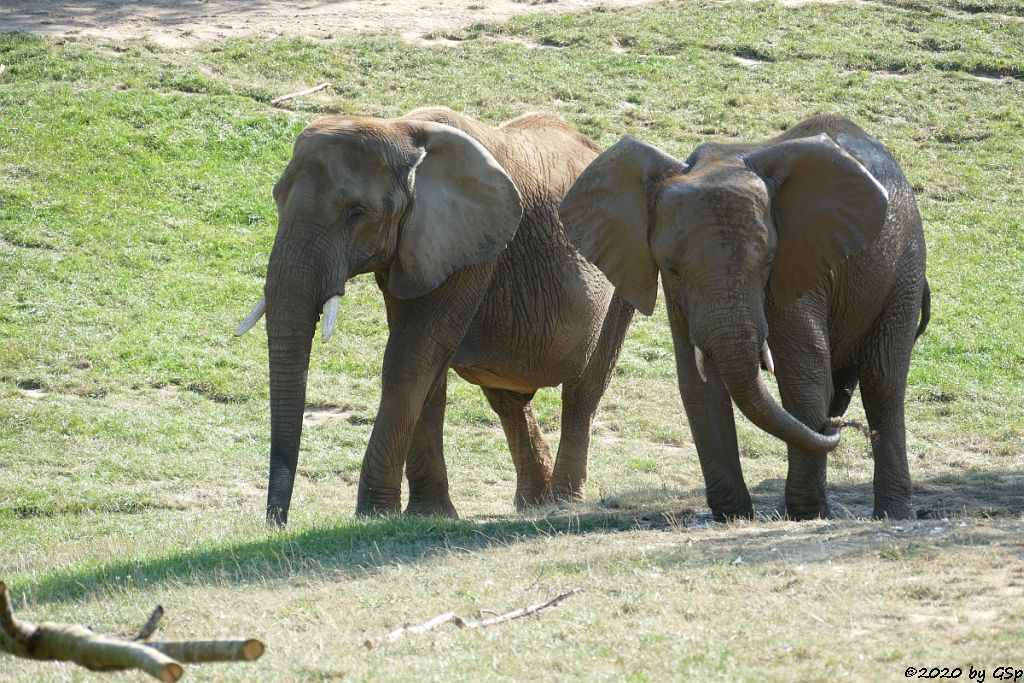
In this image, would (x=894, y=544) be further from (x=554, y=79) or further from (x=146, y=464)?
(x=554, y=79)

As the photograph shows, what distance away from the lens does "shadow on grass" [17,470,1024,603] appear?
7844 mm

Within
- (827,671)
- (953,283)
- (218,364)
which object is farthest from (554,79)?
(827,671)

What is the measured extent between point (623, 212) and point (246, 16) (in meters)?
21.5

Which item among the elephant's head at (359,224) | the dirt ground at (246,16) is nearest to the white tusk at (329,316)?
the elephant's head at (359,224)

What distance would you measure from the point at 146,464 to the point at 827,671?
9241 mm

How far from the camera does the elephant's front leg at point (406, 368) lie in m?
10.1

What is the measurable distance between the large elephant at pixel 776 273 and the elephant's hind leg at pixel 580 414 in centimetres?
268

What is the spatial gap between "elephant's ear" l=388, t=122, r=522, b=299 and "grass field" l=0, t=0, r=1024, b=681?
1761mm

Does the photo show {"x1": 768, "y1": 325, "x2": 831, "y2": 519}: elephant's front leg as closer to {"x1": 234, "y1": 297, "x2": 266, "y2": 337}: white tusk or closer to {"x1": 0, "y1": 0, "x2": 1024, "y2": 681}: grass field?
{"x1": 0, "y1": 0, "x2": 1024, "y2": 681}: grass field

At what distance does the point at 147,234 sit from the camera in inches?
773

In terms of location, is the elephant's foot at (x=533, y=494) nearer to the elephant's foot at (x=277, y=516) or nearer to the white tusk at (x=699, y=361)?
the elephant's foot at (x=277, y=516)

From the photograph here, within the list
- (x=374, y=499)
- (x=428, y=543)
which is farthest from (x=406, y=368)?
(x=428, y=543)

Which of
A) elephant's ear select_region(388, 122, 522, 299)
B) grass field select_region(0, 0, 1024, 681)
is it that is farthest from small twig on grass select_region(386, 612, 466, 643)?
elephant's ear select_region(388, 122, 522, 299)

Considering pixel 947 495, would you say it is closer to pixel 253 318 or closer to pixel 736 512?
pixel 736 512
